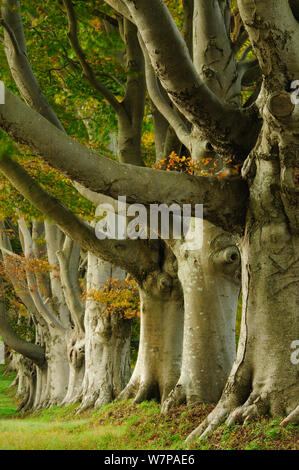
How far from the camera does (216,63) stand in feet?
28.1

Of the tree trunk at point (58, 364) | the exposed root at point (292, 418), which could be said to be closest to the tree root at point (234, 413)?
the exposed root at point (292, 418)

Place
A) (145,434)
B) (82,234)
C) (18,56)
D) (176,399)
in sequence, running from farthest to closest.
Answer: (82,234) < (18,56) < (176,399) < (145,434)

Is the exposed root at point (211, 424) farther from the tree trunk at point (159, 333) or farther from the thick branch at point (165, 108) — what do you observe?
the thick branch at point (165, 108)

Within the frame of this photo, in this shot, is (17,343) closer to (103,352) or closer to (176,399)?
(103,352)

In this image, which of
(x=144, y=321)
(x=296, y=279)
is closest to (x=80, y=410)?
(x=144, y=321)

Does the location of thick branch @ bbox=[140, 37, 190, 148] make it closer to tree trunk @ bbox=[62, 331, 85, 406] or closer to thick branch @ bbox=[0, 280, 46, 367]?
tree trunk @ bbox=[62, 331, 85, 406]

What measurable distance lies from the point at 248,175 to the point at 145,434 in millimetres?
4054

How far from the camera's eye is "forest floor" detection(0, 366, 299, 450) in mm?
5595

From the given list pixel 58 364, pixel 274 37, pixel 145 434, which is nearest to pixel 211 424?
pixel 145 434

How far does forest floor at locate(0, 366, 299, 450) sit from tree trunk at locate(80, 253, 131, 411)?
2.46 m

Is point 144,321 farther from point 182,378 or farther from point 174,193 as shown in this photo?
point 174,193

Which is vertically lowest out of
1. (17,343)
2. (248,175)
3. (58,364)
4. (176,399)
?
(176,399)

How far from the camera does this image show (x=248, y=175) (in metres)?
6.83

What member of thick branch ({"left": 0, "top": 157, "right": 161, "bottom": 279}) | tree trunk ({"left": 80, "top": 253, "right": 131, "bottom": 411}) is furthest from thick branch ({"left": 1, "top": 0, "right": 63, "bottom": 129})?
tree trunk ({"left": 80, "top": 253, "right": 131, "bottom": 411})
